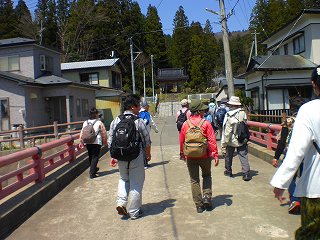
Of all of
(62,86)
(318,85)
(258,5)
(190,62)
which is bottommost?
(318,85)

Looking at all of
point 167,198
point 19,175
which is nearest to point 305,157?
point 167,198

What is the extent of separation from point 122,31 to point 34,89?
134ft

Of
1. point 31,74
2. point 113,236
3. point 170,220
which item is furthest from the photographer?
point 31,74

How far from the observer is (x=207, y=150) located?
527 cm

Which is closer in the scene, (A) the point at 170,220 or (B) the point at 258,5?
(A) the point at 170,220

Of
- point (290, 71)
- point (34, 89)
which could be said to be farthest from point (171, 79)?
point (34, 89)

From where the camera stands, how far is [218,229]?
462cm

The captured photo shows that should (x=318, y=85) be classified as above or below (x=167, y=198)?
above

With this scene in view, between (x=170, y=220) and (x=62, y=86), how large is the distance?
70.0 feet

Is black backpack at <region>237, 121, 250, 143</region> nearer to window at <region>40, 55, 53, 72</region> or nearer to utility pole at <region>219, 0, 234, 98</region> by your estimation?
utility pole at <region>219, 0, 234, 98</region>

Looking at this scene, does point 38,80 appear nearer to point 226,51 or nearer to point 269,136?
point 226,51

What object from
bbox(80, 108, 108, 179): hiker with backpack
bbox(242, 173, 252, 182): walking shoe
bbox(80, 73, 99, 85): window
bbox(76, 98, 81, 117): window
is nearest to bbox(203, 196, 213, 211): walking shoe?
bbox(242, 173, 252, 182): walking shoe

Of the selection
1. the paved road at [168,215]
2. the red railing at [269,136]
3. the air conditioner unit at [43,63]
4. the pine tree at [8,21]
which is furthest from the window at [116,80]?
the paved road at [168,215]

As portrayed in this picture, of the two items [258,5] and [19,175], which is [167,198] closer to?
[19,175]
